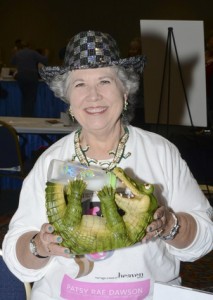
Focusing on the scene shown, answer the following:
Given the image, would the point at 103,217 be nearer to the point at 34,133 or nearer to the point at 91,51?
the point at 91,51

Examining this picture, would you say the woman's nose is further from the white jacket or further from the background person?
the background person

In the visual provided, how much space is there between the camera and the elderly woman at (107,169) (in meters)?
1.50

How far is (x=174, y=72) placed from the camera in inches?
150

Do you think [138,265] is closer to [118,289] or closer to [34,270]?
[118,289]

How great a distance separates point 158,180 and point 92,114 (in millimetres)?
269

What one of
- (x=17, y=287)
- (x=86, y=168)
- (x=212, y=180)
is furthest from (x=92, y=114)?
(x=212, y=180)

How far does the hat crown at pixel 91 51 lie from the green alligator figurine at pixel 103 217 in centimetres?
50

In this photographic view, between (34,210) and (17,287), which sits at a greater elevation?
(34,210)

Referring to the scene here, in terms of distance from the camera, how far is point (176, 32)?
3658mm

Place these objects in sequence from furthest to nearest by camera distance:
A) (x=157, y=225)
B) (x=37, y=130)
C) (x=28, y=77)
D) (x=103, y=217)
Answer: (x=28, y=77) < (x=37, y=130) < (x=157, y=225) < (x=103, y=217)

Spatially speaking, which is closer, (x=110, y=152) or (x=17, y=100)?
(x=110, y=152)

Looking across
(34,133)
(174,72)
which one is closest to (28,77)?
(34,133)

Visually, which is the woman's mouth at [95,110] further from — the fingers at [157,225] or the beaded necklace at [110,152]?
the fingers at [157,225]

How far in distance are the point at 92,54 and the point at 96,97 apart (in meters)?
0.12
